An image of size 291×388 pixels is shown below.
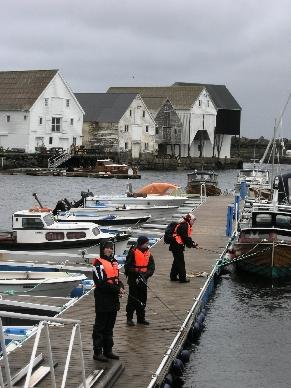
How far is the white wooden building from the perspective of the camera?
320 feet

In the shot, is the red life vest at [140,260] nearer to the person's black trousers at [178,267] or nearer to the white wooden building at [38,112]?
the person's black trousers at [178,267]

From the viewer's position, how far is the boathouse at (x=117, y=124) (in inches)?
4338

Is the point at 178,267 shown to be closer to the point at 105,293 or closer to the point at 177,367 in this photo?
the point at 177,367

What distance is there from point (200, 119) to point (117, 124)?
21886 mm

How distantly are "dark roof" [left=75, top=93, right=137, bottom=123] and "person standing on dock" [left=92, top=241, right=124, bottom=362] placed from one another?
9668cm

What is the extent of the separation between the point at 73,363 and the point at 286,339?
788 centimetres

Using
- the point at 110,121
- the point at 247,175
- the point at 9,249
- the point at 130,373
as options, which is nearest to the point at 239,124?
the point at 110,121

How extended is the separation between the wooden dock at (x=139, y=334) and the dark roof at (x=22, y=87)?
7464 cm

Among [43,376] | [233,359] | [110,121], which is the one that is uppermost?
[110,121]

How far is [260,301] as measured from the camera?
78.1ft

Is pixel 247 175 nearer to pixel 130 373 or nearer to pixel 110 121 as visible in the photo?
pixel 110 121

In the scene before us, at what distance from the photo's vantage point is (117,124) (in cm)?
10938

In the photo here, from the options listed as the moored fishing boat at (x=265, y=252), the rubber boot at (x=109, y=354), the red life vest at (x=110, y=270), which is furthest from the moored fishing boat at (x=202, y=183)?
the red life vest at (x=110, y=270)

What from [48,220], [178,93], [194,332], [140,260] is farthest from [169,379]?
[178,93]
